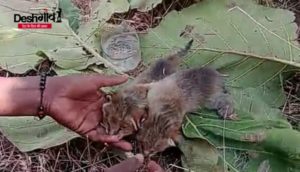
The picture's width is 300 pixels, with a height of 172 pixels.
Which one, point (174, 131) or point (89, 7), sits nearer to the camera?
point (174, 131)

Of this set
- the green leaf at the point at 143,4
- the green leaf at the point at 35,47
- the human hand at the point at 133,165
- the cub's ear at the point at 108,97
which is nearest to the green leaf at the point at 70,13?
the green leaf at the point at 35,47

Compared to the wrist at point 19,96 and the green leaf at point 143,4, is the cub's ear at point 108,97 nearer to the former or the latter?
the wrist at point 19,96

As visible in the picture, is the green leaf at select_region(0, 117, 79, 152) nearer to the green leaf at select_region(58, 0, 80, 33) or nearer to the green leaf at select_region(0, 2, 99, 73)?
the green leaf at select_region(0, 2, 99, 73)

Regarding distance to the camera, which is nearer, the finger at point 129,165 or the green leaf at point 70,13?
the finger at point 129,165

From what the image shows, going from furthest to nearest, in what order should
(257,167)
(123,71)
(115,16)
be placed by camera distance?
(115,16) < (123,71) < (257,167)

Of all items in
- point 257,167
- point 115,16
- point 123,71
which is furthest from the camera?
point 115,16

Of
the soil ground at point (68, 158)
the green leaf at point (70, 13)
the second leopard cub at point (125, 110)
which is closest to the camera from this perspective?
the second leopard cub at point (125, 110)

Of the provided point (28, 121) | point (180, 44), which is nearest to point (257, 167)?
point (180, 44)

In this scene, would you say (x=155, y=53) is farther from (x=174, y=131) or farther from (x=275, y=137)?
(x=275, y=137)
